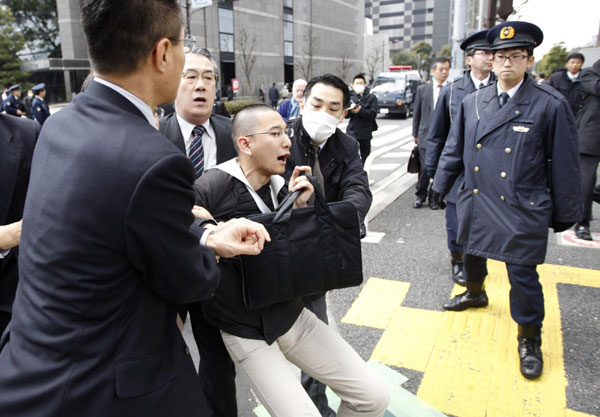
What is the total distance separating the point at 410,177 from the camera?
923cm

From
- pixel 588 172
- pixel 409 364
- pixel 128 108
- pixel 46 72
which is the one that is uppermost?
pixel 46 72

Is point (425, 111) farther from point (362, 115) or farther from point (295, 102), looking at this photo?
point (295, 102)

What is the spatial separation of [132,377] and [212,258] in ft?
1.23

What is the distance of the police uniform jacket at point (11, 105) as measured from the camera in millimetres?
15227

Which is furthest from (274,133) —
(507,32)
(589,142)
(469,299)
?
(589,142)

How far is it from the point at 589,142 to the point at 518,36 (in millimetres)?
2943

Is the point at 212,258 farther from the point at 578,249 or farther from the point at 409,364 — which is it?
the point at 578,249

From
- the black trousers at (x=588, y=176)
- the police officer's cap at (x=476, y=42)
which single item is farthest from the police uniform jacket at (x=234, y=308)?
the black trousers at (x=588, y=176)

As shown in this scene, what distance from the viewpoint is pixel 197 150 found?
2.80 m

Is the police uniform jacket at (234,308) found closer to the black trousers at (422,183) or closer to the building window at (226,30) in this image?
the black trousers at (422,183)

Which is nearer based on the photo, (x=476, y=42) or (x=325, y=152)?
(x=325, y=152)

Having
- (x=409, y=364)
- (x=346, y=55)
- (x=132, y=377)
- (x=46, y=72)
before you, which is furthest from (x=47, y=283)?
(x=346, y=55)

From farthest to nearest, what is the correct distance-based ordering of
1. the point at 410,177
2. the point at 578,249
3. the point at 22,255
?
1. the point at 410,177
2. the point at 578,249
3. the point at 22,255

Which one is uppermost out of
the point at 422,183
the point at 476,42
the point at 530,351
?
the point at 476,42
